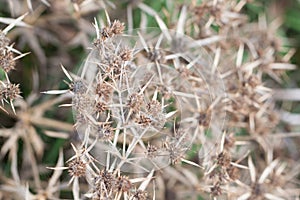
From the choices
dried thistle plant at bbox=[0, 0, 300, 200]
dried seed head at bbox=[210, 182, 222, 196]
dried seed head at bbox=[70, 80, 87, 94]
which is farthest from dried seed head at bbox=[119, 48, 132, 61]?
dried seed head at bbox=[210, 182, 222, 196]

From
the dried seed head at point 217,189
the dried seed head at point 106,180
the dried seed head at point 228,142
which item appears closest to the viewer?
the dried seed head at point 106,180

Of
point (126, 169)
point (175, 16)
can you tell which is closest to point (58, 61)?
point (175, 16)

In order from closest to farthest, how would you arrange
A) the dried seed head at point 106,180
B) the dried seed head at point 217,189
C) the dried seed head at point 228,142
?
the dried seed head at point 106,180 → the dried seed head at point 217,189 → the dried seed head at point 228,142

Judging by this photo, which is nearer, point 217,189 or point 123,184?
point 123,184

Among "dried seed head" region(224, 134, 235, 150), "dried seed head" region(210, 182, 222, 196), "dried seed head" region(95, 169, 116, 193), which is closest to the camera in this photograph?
"dried seed head" region(95, 169, 116, 193)

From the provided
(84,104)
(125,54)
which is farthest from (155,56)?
(84,104)

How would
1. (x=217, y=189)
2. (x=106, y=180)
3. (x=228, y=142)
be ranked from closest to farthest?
1. (x=106, y=180)
2. (x=217, y=189)
3. (x=228, y=142)

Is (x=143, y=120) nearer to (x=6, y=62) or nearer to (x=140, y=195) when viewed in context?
(x=140, y=195)

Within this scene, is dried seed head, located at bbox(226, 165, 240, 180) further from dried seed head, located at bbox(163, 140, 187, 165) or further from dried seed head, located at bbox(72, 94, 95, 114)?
dried seed head, located at bbox(72, 94, 95, 114)

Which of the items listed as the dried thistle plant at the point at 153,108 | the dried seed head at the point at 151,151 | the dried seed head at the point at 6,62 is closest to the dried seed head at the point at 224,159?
the dried thistle plant at the point at 153,108

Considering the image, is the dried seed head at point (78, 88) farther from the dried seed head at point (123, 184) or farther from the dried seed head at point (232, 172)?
the dried seed head at point (232, 172)
